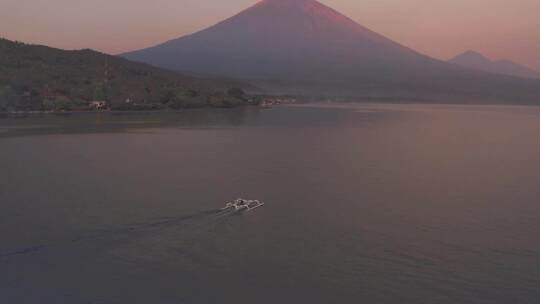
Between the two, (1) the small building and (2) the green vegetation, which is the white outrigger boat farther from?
(1) the small building

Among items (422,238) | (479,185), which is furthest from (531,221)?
(479,185)

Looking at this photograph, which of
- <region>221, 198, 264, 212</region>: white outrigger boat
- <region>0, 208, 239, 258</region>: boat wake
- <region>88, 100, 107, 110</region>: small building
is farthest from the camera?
<region>88, 100, 107, 110</region>: small building

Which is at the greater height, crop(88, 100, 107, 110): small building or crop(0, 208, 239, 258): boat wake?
crop(88, 100, 107, 110): small building

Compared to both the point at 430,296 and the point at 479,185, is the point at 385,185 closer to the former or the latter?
the point at 479,185

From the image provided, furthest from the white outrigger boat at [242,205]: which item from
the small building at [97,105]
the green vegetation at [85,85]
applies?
the small building at [97,105]

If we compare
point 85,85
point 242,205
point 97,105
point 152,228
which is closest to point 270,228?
point 242,205

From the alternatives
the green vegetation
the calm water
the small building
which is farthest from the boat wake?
the small building
